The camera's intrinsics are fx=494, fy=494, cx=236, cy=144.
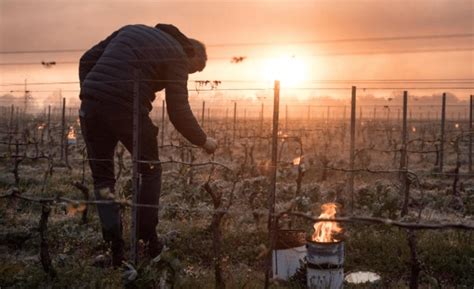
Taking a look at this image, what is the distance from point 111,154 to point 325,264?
222cm

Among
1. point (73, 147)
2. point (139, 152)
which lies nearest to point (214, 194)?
point (139, 152)

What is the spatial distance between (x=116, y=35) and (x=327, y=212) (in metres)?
2.59

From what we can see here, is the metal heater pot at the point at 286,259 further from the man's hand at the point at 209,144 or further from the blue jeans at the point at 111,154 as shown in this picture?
the blue jeans at the point at 111,154

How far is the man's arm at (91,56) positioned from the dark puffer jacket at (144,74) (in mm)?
73

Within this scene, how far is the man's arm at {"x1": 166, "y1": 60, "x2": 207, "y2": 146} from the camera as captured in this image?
4492 millimetres

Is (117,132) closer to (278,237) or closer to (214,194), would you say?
(214,194)

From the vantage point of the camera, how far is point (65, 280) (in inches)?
172

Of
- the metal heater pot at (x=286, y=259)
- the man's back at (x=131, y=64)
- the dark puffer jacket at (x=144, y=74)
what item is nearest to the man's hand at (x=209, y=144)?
the dark puffer jacket at (x=144, y=74)

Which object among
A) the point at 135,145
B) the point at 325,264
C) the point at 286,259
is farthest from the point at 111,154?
the point at 325,264

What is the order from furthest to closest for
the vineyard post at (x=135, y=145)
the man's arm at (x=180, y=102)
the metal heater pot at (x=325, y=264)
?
the man's arm at (x=180, y=102) → the vineyard post at (x=135, y=145) → the metal heater pot at (x=325, y=264)

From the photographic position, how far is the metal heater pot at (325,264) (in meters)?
4.14

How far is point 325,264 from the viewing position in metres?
4.14

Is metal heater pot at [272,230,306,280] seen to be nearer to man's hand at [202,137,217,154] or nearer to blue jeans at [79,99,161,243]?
man's hand at [202,137,217,154]

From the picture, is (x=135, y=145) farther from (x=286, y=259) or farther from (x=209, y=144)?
(x=286, y=259)
